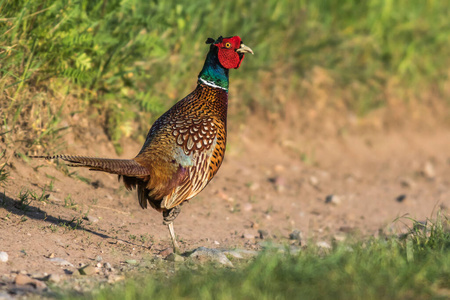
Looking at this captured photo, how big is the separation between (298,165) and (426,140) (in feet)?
8.44

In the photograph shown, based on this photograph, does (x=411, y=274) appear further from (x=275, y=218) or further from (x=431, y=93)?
(x=431, y=93)

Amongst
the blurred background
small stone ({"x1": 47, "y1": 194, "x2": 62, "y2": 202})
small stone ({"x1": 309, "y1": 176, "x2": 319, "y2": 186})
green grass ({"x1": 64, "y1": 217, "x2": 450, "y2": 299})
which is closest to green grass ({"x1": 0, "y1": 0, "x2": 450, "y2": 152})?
the blurred background

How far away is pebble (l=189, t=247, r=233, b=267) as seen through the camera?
159 inches

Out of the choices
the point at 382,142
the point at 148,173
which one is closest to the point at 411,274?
the point at 148,173

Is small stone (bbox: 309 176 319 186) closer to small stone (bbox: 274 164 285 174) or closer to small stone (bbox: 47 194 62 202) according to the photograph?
small stone (bbox: 274 164 285 174)

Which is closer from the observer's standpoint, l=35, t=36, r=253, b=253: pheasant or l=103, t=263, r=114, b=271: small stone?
l=103, t=263, r=114, b=271: small stone

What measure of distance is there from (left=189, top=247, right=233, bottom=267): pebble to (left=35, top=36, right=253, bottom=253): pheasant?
0.84ft

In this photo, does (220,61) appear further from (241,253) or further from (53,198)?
(53,198)

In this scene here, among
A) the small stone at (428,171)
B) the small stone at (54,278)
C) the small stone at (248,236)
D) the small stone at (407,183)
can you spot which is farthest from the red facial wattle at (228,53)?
the small stone at (428,171)

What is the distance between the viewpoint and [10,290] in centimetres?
337

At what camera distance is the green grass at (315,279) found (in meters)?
3.18

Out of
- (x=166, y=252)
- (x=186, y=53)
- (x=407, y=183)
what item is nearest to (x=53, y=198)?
(x=166, y=252)

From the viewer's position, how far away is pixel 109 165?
389cm

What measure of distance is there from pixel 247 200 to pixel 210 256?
2356 mm
